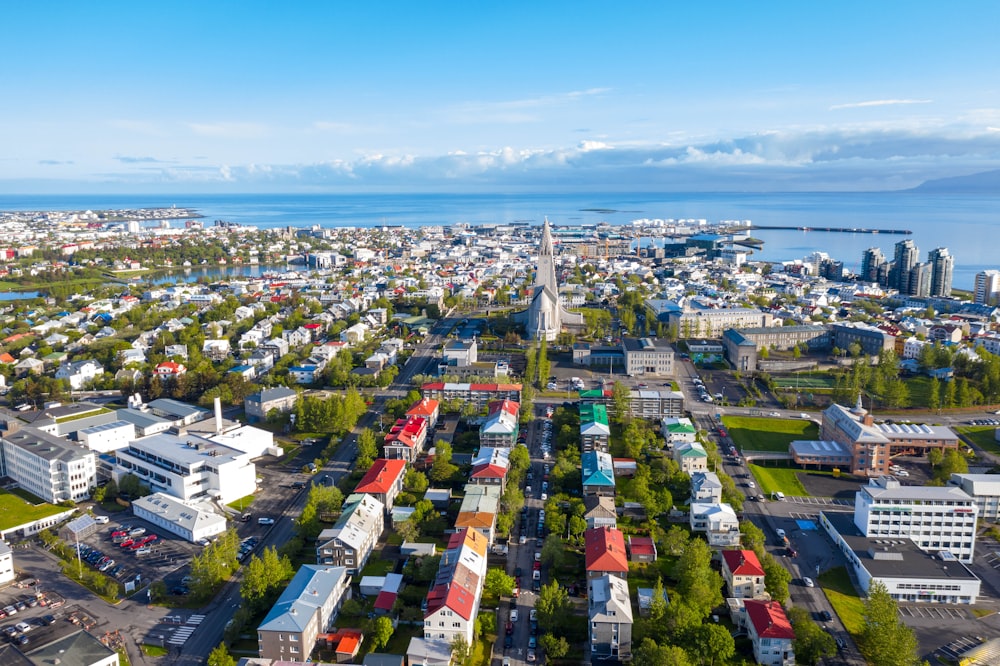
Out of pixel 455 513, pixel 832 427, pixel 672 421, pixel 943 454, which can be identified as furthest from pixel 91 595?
pixel 943 454

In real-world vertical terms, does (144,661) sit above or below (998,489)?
below

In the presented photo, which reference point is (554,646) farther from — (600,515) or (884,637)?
(884,637)

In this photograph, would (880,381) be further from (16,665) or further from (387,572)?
(16,665)

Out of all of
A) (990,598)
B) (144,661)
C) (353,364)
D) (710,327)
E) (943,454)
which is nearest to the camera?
(144,661)

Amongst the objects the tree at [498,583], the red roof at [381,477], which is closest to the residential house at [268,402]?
the red roof at [381,477]

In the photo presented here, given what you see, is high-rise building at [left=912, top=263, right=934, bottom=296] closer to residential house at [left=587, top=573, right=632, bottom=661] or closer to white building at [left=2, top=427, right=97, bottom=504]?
residential house at [left=587, top=573, right=632, bottom=661]

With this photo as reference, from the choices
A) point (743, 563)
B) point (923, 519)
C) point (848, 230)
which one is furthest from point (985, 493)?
point (848, 230)

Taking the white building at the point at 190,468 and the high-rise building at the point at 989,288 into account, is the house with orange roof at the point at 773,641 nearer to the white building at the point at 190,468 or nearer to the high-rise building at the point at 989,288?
the white building at the point at 190,468
